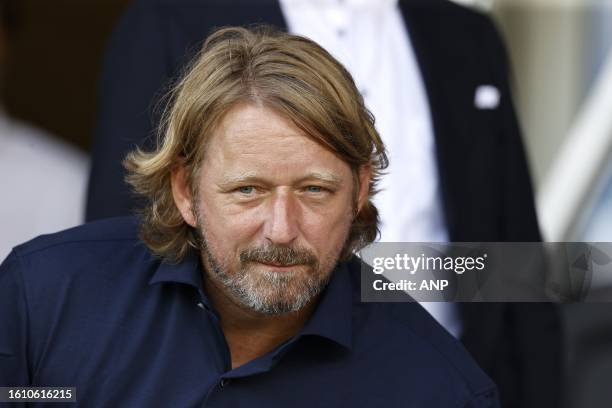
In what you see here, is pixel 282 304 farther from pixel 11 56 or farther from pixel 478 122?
pixel 11 56

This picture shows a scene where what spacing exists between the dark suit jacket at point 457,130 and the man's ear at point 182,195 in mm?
424

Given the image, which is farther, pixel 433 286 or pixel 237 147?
pixel 433 286

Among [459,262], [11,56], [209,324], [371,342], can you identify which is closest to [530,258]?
[459,262]

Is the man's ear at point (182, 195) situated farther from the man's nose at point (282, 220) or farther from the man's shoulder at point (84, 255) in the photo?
the man's nose at point (282, 220)

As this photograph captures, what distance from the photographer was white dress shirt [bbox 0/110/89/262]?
3412 mm

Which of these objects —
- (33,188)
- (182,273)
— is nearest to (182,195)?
(182,273)

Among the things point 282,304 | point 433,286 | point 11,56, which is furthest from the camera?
point 11,56

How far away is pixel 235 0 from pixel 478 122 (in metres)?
0.70

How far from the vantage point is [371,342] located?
245 cm

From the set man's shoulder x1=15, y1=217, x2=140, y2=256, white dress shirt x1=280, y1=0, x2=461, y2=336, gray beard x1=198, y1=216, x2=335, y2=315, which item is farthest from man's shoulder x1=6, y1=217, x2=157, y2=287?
white dress shirt x1=280, y1=0, x2=461, y2=336

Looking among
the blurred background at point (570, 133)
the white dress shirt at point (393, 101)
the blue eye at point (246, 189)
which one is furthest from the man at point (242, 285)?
the blurred background at point (570, 133)

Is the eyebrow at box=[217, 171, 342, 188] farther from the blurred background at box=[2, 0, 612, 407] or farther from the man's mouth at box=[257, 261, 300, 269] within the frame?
the blurred background at box=[2, 0, 612, 407]

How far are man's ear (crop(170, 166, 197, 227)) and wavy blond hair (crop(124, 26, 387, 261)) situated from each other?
17mm

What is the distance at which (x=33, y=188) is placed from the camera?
347 centimetres
